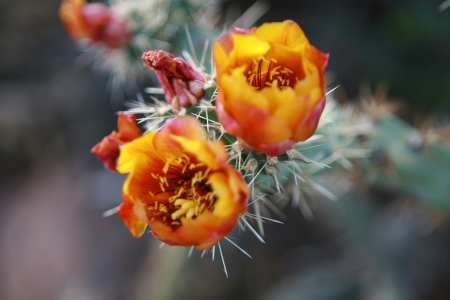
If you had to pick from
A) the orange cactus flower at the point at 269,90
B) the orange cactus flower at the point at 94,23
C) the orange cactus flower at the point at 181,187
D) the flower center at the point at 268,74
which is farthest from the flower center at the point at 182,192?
the orange cactus flower at the point at 94,23

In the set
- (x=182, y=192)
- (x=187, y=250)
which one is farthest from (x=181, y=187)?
(x=187, y=250)

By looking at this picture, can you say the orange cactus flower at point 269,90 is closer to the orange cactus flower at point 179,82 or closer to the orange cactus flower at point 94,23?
the orange cactus flower at point 179,82

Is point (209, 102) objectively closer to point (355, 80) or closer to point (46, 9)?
point (355, 80)

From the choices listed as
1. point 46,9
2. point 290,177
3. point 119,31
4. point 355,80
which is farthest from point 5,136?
point 290,177

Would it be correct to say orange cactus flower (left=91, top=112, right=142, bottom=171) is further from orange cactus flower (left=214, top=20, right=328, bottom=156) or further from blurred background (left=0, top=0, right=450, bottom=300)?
blurred background (left=0, top=0, right=450, bottom=300)

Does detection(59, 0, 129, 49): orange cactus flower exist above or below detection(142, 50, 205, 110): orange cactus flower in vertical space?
below

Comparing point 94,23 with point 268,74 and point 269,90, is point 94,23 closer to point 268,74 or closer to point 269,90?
point 268,74

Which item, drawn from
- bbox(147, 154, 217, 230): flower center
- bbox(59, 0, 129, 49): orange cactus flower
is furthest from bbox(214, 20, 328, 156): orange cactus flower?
bbox(59, 0, 129, 49): orange cactus flower
